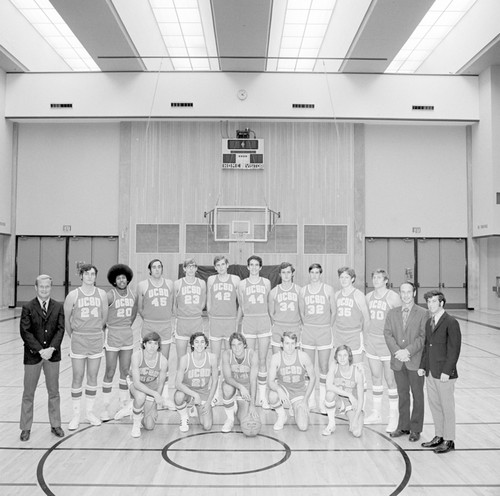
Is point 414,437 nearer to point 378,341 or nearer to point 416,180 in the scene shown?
point 378,341

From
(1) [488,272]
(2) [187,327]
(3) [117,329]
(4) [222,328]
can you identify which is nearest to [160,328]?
(2) [187,327]

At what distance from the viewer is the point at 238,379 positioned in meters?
5.92

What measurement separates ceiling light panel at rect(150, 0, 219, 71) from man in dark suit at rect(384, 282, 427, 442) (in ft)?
34.7

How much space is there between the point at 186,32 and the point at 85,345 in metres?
13.0

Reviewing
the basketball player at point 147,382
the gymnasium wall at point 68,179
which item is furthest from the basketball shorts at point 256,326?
the gymnasium wall at point 68,179

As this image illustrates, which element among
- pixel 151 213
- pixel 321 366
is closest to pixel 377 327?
pixel 321 366

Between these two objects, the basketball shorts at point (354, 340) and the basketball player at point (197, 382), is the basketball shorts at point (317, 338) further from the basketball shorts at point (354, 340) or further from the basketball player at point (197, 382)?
the basketball player at point (197, 382)

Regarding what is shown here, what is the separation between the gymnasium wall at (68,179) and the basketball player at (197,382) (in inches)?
536

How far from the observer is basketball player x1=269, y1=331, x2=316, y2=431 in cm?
570

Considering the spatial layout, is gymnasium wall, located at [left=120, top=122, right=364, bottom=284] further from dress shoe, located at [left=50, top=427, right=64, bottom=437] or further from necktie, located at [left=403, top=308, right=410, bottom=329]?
dress shoe, located at [left=50, top=427, right=64, bottom=437]

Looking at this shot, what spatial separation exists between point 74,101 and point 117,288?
1315cm

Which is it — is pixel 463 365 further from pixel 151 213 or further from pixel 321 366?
pixel 151 213

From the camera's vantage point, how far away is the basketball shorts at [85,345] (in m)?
5.74

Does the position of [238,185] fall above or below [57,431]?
above
